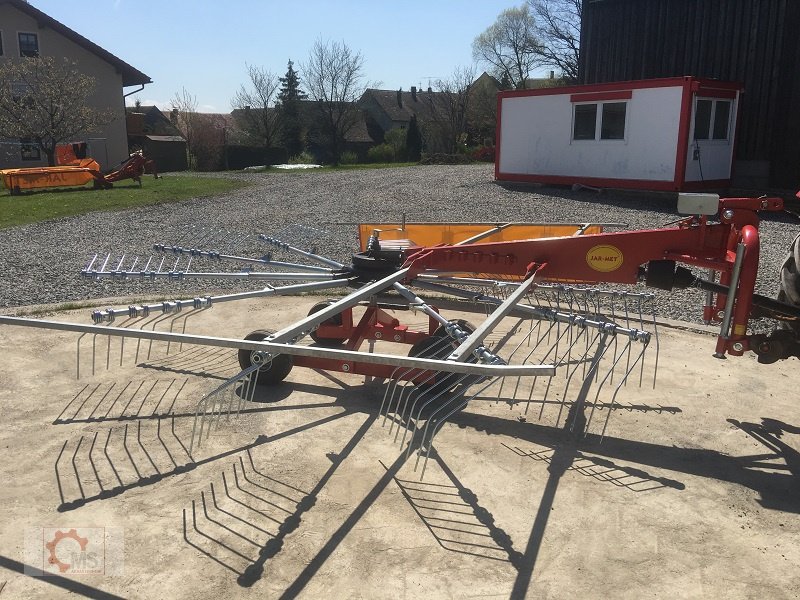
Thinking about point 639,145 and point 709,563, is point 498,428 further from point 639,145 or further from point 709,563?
point 639,145

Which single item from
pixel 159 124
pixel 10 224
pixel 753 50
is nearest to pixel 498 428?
pixel 10 224

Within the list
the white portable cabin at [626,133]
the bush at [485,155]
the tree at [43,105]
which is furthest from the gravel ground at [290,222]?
the bush at [485,155]

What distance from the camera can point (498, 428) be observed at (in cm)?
449

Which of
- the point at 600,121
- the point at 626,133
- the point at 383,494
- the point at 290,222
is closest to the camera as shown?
the point at 383,494

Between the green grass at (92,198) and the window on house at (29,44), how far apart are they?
10253 millimetres

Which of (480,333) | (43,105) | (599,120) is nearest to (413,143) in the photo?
(43,105)

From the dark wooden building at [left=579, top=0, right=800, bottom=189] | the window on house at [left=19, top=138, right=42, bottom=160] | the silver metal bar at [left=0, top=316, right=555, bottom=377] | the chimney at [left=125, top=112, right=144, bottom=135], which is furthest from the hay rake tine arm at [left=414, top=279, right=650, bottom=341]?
the chimney at [left=125, top=112, right=144, bottom=135]

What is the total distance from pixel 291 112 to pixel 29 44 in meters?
18.0

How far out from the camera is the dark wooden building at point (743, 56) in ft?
53.9

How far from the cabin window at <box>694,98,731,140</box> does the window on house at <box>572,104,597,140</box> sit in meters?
2.36

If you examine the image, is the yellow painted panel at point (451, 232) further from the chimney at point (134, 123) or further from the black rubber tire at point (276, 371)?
the chimney at point (134, 123)

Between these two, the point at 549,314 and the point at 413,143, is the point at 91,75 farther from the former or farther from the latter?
the point at 549,314

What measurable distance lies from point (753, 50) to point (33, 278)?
16.6 metres

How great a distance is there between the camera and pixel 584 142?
55.9ft
